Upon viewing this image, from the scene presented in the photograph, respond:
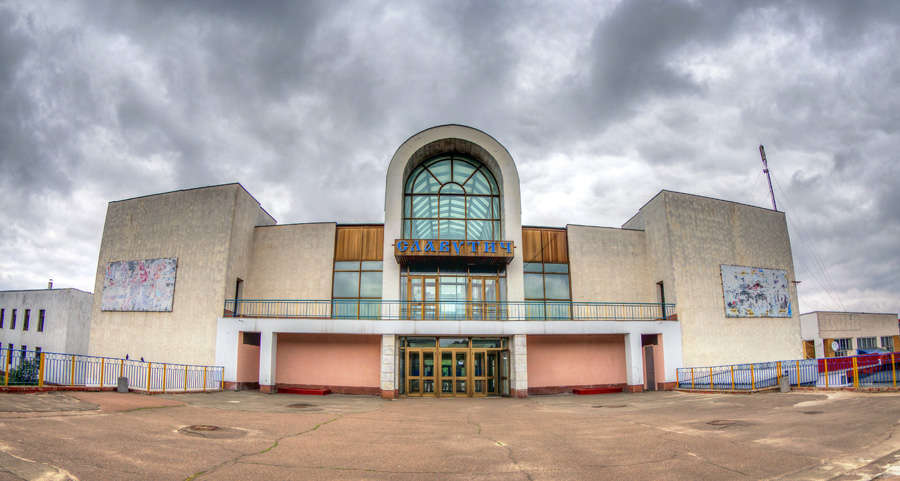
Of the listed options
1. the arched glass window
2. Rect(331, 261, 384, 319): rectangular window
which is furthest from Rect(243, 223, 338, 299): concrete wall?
the arched glass window

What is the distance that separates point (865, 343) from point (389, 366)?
44.0m

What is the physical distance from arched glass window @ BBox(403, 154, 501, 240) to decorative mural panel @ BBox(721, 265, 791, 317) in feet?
39.5

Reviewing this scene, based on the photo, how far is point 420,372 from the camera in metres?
23.1

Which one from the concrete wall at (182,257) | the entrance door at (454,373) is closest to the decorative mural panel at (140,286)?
the concrete wall at (182,257)

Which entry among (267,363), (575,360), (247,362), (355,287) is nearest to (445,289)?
(355,287)

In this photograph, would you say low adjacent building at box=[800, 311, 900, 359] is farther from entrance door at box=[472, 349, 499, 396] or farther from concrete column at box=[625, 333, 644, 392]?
entrance door at box=[472, 349, 499, 396]

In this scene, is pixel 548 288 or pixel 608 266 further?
A: pixel 608 266

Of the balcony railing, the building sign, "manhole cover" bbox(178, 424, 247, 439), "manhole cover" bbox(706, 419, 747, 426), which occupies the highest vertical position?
the building sign

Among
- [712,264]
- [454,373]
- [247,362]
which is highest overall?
[712,264]

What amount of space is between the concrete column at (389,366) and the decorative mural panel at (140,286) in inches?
430

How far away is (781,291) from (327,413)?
24.4 metres

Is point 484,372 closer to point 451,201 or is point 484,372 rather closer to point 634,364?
point 634,364

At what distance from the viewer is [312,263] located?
87.1 feet

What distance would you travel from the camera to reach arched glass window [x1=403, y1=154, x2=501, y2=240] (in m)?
26.1
